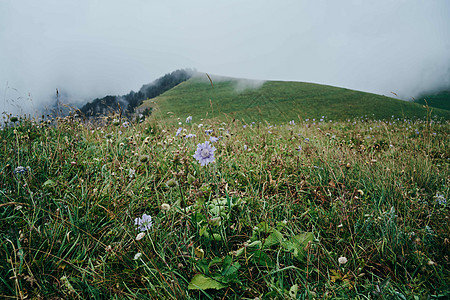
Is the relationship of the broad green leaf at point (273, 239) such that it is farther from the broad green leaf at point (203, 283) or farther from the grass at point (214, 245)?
the broad green leaf at point (203, 283)

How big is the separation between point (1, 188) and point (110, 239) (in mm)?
1245

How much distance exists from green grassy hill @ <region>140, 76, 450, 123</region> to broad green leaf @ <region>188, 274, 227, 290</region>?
1129 inches

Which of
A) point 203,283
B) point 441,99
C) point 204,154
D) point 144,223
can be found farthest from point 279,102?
point 441,99

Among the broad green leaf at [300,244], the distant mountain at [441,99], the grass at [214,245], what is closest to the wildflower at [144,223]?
the grass at [214,245]

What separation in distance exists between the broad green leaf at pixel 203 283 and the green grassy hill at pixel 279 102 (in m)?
28.7

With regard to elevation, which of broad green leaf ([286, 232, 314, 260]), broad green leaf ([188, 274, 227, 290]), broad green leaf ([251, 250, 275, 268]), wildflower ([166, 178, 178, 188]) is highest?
wildflower ([166, 178, 178, 188])

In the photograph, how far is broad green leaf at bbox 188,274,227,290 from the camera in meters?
1.25

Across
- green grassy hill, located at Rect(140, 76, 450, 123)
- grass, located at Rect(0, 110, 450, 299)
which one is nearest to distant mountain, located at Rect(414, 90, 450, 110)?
green grassy hill, located at Rect(140, 76, 450, 123)

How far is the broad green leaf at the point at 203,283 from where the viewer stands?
125cm

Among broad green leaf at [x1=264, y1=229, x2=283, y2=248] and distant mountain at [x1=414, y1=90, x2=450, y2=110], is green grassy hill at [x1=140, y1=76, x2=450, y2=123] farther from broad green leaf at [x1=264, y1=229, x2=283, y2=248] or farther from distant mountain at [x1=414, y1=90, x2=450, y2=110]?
distant mountain at [x1=414, y1=90, x2=450, y2=110]

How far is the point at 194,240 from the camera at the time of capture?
1.66 m

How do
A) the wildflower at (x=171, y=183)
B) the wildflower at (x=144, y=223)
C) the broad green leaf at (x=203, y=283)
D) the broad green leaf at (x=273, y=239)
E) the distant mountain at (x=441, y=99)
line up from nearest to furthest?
the broad green leaf at (x=203, y=283)
the wildflower at (x=171, y=183)
the broad green leaf at (x=273, y=239)
the wildflower at (x=144, y=223)
the distant mountain at (x=441, y=99)

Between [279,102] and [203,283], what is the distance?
42224 mm

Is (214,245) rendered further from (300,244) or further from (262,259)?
(300,244)
